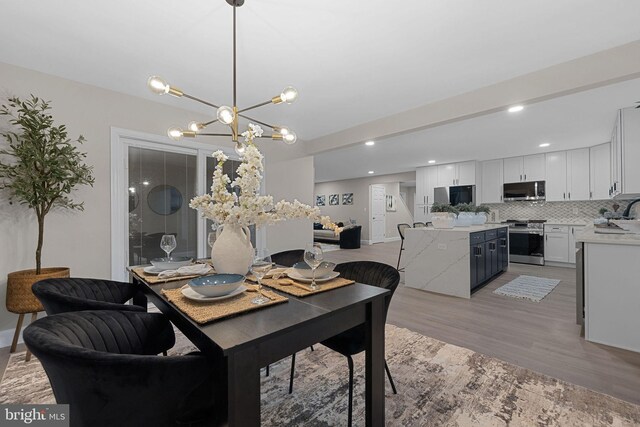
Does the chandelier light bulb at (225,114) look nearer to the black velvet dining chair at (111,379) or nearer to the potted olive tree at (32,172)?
the black velvet dining chair at (111,379)

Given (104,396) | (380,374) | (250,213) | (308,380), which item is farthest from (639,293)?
(104,396)

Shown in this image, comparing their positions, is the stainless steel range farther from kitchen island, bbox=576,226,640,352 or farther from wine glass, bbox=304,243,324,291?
wine glass, bbox=304,243,324,291

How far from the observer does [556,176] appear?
5.84 m

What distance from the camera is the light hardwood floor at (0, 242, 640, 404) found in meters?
1.98

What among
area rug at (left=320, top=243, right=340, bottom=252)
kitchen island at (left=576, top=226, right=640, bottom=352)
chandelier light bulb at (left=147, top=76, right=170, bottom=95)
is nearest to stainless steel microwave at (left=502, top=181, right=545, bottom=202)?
kitchen island at (left=576, top=226, right=640, bottom=352)

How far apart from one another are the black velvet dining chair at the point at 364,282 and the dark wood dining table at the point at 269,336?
0.15 m

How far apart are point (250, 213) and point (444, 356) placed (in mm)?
1959

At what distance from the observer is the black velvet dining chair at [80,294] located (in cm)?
132

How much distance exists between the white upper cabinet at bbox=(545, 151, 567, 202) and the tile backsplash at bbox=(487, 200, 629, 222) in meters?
0.39

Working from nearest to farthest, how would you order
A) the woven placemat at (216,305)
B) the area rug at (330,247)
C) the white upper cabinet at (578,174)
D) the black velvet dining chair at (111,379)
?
the black velvet dining chair at (111,379), the woven placemat at (216,305), the white upper cabinet at (578,174), the area rug at (330,247)

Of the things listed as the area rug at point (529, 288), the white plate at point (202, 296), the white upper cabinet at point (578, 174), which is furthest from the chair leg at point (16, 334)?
the white upper cabinet at point (578, 174)

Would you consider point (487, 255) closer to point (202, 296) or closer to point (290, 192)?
point (290, 192)

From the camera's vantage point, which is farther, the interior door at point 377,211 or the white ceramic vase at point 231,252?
the interior door at point 377,211

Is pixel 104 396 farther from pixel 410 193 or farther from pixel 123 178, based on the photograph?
pixel 410 193
